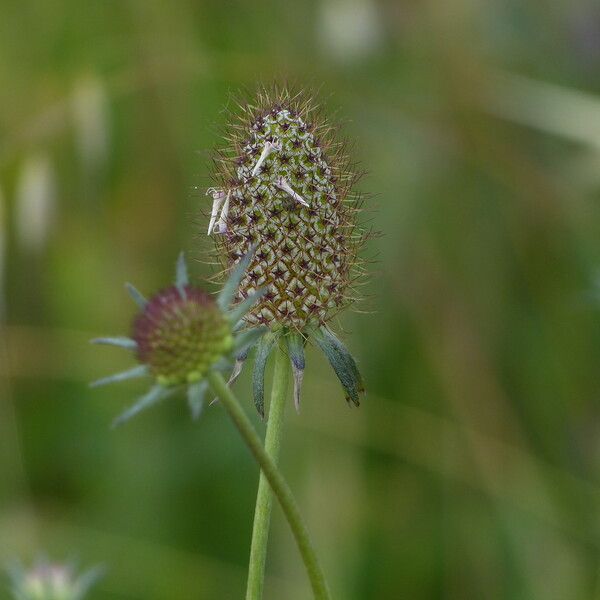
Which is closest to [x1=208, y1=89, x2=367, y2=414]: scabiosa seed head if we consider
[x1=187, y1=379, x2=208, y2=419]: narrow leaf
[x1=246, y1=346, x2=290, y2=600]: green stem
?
[x1=246, y1=346, x2=290, y2=600]: green stem

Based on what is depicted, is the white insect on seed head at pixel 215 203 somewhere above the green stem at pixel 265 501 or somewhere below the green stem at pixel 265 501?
above

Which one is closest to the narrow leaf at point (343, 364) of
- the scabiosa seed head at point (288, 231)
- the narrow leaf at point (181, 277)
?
the scabiosa seed head at point (288, 231)

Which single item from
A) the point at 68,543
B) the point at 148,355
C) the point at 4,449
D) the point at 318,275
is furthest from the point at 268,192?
the point at 4,449

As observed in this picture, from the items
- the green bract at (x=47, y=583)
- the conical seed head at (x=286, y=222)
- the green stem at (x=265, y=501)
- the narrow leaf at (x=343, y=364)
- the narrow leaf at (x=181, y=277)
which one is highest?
the conical seed head at (x=286, y=222)

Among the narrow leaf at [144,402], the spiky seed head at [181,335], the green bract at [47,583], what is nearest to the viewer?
the narrow leaf at [144,402]

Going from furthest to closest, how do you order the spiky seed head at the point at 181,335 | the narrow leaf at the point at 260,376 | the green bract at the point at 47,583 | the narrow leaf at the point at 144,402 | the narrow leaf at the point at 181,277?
1. the green bract at the point at 47,583
2. the narrow leaf at the point at 260,376
3. the narrow leaf at the point at 181,277
4. the spiky seed head at the point at 181,335
5. the narrow leaf at the point at 144,402

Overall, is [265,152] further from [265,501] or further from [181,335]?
[265,501]

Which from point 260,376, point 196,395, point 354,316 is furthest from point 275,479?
point 354,316

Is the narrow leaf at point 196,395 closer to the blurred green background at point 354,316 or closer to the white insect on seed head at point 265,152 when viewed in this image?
the white insect on seed head at point 265,152
